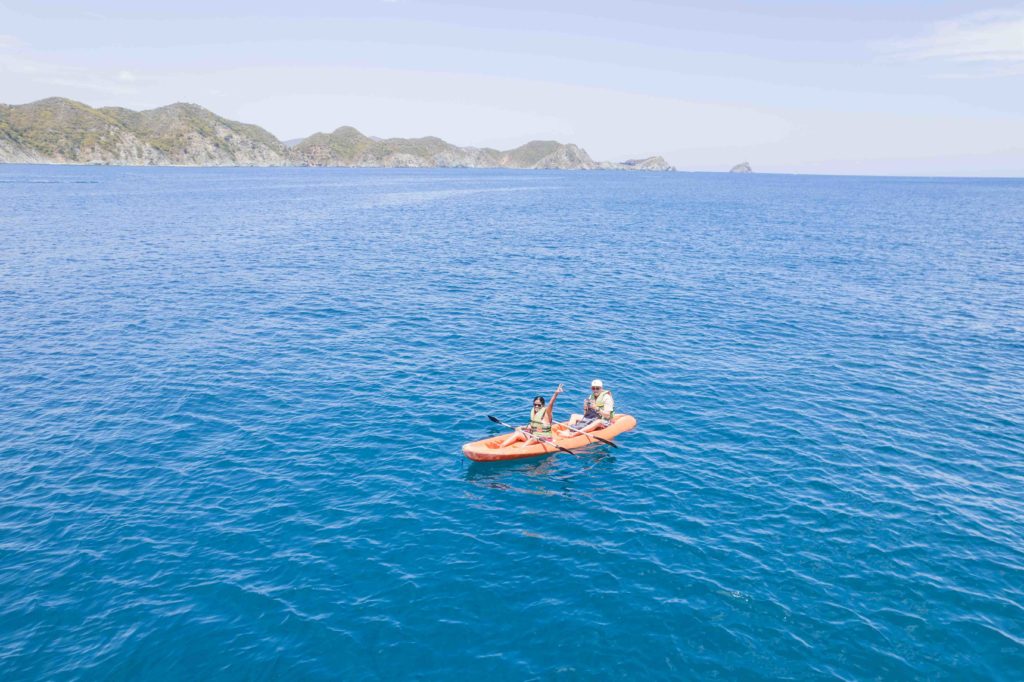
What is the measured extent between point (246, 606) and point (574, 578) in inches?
458

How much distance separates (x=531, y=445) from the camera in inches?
1201

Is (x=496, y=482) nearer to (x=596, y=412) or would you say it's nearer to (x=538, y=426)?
(x=538, y=426)

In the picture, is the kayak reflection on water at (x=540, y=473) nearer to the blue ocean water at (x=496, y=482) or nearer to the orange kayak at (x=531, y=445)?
the blue ocean water at (x=496, y=482)


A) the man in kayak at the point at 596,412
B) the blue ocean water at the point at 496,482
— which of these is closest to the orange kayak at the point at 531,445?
the man in kayak at the point at 596,412

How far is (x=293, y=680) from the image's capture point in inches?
674

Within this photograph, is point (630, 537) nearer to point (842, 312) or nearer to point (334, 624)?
point (334, 624)

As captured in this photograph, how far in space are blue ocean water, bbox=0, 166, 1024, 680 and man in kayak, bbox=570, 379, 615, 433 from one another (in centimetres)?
171

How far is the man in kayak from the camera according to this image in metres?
32.1

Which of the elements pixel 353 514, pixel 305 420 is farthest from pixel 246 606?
pixel 305 420

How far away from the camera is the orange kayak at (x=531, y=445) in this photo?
96.3 feet

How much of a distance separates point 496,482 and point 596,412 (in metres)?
7.55

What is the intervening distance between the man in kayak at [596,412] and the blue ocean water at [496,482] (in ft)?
Answer: 5.61

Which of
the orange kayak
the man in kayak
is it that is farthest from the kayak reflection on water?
the man in kayak

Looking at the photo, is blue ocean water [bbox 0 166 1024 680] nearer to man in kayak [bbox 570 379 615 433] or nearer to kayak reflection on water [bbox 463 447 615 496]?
kayak reflection on water [bbox 463 447 615 496]
